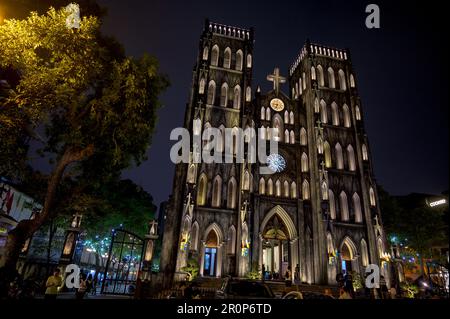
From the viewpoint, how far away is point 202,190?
970 inches

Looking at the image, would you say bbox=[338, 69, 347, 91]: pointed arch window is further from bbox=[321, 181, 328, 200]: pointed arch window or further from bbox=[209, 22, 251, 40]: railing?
bbox=[321, 181, 328, 200]: pointed arch window

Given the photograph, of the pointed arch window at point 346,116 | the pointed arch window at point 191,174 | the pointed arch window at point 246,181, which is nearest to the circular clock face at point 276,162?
the pointed arch window at point 246,181

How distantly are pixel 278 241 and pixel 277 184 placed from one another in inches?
206

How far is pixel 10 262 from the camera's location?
373 inches

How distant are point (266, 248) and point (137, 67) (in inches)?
784

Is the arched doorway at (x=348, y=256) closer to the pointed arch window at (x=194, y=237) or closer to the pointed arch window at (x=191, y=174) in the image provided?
the pointed arch window at (x=194, y=237)

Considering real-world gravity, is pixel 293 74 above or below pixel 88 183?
above

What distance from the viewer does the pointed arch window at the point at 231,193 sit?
24.7 meters

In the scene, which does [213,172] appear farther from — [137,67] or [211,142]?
[137,67]

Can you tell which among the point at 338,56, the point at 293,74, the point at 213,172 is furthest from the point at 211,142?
the point at 338,56

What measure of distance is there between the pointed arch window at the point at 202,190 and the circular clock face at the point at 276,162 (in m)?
6.55

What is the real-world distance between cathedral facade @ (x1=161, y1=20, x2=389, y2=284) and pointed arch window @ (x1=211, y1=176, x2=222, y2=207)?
0.29ft
